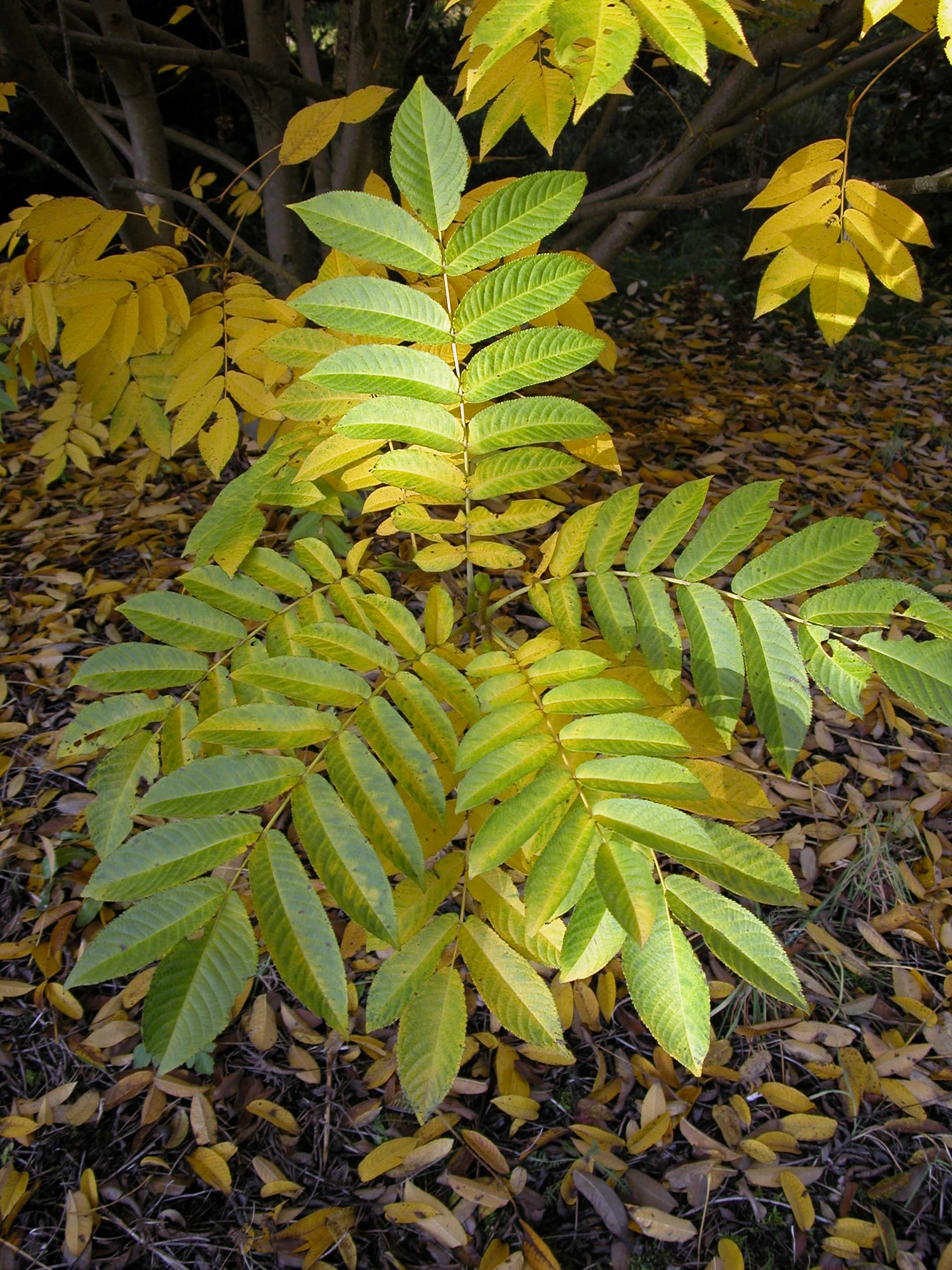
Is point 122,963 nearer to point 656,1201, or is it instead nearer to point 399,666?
point 399,666

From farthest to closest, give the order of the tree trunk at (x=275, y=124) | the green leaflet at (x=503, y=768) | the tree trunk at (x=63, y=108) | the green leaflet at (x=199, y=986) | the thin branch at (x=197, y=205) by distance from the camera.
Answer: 1. the tree trunk at (x=275, y=124)
2. the thin branch at (x=197, y=205)
3. the tree trunk at (x=63, y=108)
4. the green leaflet at (x=503, y=768)
5. the green leaflet at (x=199, y=986)

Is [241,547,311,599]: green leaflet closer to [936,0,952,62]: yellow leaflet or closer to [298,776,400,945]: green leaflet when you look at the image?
[298,776,400,945]: green leaflet

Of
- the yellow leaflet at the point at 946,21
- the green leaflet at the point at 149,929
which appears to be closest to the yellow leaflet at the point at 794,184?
the yellow leaflet at the point at 946,21

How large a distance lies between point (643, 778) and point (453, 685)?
0.32m

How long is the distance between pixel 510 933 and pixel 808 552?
0.65 m

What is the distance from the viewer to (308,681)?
995mm

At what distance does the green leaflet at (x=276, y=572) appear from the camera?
131 centimetres

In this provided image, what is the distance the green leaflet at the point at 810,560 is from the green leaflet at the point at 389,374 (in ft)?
1.57

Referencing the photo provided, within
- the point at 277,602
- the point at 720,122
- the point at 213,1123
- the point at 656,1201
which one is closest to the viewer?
the point at 277,602

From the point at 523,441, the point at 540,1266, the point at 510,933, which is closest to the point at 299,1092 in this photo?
the point at 540,1266

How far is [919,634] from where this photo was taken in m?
2.93

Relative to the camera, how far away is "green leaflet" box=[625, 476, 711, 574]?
1.19 metres

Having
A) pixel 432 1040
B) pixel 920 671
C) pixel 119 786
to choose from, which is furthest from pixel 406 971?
pixel 920 671

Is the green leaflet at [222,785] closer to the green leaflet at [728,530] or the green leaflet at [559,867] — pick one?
the green leaflet at [559,867]
